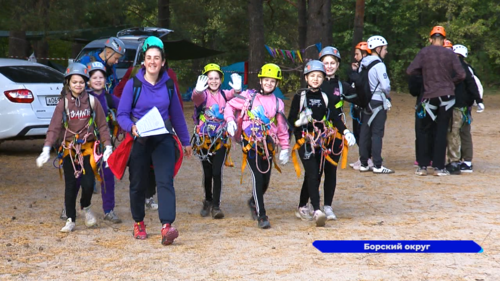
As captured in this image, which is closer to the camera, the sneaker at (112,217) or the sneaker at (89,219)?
the sneaker at (89,219)

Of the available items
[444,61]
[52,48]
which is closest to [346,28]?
[52,48]

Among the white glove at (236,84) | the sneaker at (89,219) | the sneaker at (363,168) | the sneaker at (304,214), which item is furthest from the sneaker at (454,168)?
the sneaker at (89,219)

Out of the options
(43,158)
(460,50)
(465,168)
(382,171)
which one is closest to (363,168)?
(382,171)

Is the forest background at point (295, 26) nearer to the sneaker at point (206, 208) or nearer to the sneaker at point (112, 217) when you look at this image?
the sneaker at point (206, 208)

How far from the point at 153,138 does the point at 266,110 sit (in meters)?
1.26

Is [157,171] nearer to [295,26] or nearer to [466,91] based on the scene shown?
[466,91]

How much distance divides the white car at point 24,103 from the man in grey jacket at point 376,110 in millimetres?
4849

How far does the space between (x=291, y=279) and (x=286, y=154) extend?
202cm

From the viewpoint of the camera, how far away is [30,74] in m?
12.1

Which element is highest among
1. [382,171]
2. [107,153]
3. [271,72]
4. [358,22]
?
[358,22]

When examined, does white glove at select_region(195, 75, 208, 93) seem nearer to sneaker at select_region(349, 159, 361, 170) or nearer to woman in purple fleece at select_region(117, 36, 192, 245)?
woman in purple fleece at select_region(117, 36, 192, 245)

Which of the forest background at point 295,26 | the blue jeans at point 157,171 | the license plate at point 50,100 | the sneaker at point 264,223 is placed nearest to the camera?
the blue jeans at point 157,171

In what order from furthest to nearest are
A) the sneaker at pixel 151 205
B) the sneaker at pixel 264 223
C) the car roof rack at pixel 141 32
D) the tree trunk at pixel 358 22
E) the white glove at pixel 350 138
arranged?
the tree trunk at pixel 358 22
the car roof rack at pixel 141 32
the sneaker at pixel 151 205
the white glove at pixel 350 138
the sneaker at pixel 264 223

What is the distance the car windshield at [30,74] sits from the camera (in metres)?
11.9
